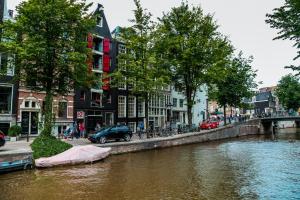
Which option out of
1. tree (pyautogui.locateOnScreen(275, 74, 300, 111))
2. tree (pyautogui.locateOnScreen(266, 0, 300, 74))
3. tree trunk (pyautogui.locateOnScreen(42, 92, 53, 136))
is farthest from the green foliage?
tree (pyautogui.locateOnScreen(275, 74, 300, 111))

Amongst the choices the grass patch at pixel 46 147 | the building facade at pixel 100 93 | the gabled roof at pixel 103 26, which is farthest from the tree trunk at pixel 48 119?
the gabled roof at pixel 103 26

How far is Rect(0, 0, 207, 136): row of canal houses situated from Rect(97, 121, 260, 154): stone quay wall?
6364mm

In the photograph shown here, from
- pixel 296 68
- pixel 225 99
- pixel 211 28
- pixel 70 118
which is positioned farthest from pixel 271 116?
pixel 296 68

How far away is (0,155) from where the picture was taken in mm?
18578

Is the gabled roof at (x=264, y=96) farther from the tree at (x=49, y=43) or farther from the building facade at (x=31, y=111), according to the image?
the tree at (x=49, y=43)

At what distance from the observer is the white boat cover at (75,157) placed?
19328mm

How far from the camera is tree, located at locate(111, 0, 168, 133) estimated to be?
110 feet

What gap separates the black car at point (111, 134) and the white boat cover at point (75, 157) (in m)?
5.06

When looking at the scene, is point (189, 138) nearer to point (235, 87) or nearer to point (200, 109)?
point (235, 87)

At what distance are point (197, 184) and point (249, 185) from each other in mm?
2551

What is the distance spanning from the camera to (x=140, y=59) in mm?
34719

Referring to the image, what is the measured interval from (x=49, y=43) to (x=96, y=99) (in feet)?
62.4

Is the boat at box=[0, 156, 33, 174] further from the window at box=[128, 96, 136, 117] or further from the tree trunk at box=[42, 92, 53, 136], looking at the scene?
the window at box=[128, 96, 136, 117]

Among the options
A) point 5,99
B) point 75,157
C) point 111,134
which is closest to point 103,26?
point 5,99
